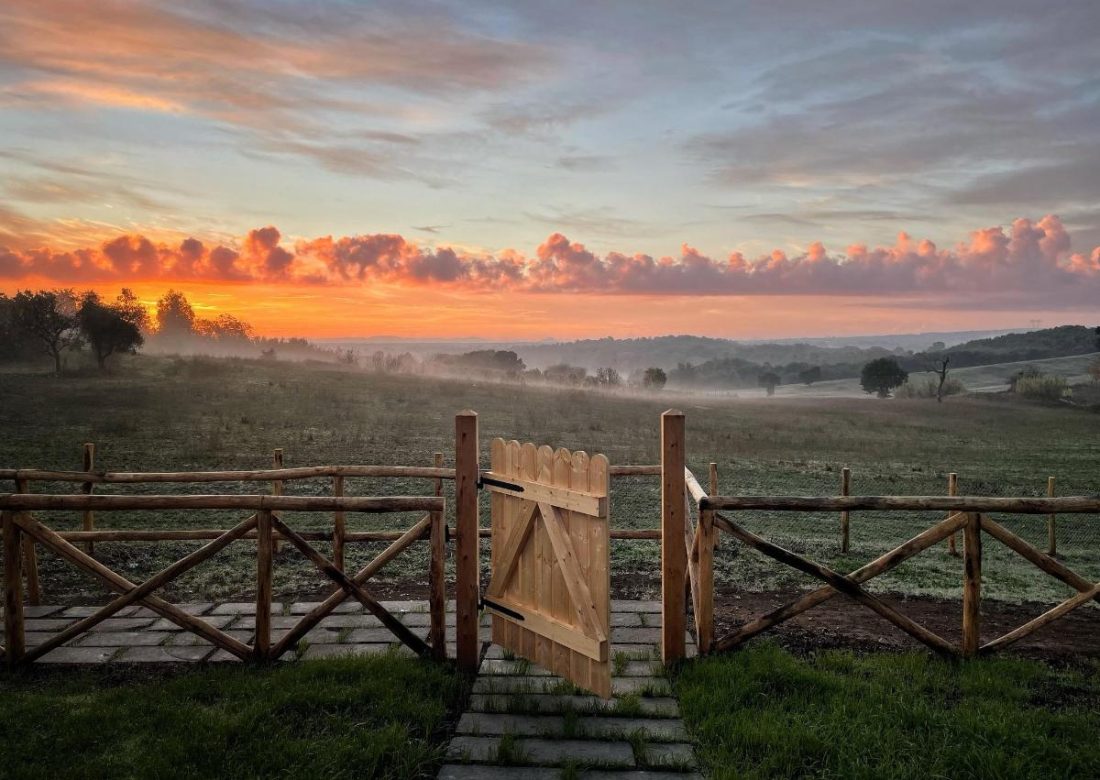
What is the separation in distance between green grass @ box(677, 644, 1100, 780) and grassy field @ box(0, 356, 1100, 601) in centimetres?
359

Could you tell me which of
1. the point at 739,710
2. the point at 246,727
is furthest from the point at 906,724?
the point at 246,727

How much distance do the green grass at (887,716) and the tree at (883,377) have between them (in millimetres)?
84623

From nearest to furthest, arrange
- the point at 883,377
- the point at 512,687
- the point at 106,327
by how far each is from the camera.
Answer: the point at 512,687 → the point at 106,327 → the point at 883,377

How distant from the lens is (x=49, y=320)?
135 feet

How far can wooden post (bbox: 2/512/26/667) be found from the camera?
20.4 feet

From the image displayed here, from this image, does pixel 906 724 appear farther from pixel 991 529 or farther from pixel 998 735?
pixel 991 529

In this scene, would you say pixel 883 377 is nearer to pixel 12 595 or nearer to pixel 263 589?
pixel 263 589

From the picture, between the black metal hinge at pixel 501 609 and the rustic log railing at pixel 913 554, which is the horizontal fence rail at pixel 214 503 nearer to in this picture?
the black metal hinge at pixel 501 609

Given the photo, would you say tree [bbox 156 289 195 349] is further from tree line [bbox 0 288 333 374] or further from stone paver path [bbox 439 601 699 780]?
stone paver path [bbox 439 601 699 780]

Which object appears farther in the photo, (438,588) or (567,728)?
(438,588)

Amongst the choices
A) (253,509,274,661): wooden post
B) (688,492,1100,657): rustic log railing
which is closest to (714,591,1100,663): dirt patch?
(688,492,1100,657): rustic log railing

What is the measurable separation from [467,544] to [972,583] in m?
4.55

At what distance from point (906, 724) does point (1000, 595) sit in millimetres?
5932

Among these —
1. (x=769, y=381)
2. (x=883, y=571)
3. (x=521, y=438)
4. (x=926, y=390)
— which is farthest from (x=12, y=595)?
(x=769, y=381)
